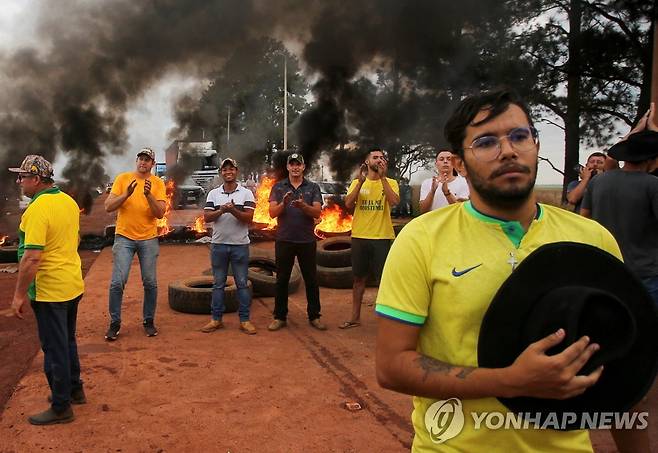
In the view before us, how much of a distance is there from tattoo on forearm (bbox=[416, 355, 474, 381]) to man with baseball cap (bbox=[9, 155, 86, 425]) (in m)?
3.24

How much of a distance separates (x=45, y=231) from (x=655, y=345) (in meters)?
3.74

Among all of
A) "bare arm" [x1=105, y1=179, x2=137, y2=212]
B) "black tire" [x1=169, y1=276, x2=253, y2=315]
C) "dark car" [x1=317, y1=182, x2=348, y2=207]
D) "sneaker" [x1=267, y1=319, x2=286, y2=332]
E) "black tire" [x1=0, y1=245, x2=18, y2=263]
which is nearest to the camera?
"bare arm" [x1=105, y1=179, x2=137, y2=212]

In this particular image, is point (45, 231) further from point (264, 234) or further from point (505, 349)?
point (264, 234)

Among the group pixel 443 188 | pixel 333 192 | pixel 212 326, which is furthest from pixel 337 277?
pixel 333 192

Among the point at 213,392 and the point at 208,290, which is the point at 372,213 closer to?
the point at 208,290

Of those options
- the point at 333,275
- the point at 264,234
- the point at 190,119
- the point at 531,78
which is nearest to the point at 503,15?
the point at 531,78

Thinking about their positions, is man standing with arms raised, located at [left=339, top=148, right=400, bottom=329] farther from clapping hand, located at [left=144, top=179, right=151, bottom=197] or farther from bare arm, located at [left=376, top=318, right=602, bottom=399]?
bare arm, located at [left=376, top=318, right=602, bottom=399]

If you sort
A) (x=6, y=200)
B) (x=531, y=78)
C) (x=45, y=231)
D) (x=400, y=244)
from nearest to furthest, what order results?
(x=400, y=244) < (x=45, y=231) < (x=531, y=78) < (x=6, y=200)

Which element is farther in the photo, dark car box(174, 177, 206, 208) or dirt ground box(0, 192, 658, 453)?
dark car box(174, 177, 206, 208)

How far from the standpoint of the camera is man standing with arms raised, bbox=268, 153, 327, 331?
622 cm

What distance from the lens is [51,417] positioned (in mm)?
3736

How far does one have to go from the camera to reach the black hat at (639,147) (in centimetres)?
374

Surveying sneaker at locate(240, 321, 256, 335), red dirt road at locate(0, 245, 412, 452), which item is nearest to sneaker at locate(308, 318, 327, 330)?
red dirt road at locate(0, 245, 412, 452)

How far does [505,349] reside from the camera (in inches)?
52.7
